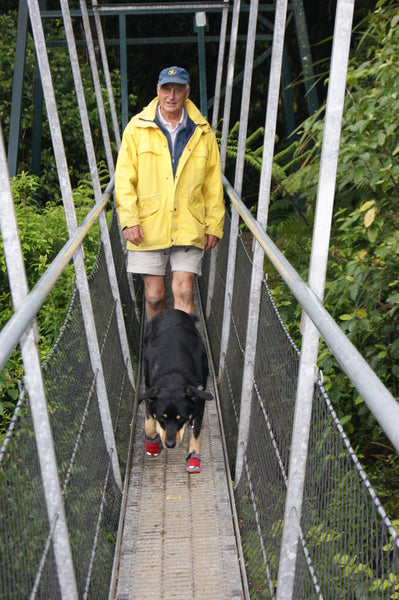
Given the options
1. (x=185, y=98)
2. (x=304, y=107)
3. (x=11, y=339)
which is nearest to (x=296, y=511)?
(x=11, y=339)

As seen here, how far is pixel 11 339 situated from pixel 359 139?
9.08 feet

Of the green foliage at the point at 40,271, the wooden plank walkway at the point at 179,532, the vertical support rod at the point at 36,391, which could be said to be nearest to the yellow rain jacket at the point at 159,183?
the green foliage at the point at 40,271

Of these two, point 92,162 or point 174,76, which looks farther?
point 174,76

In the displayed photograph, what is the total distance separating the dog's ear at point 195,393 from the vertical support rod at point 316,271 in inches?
56.6

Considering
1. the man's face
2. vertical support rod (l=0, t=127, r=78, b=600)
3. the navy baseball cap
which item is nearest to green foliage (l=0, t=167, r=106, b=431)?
the man's face

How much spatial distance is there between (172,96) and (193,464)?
2.34 m

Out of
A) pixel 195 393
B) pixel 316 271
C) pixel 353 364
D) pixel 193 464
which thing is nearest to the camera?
pixel 353 364

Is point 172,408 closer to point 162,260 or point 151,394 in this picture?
point 151,394

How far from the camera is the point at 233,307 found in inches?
161

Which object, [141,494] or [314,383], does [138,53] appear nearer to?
[141,494]

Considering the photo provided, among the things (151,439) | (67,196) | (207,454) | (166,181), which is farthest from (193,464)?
(166,181)

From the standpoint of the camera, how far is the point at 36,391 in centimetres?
173

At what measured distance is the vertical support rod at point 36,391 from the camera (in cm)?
165

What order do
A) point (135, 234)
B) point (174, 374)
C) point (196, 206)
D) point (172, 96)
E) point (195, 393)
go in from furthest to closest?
1. point (196, 206)
2. point (135, 234)
3. point (172, 96)
4. point (174, 374)
5. point (195, 393)
